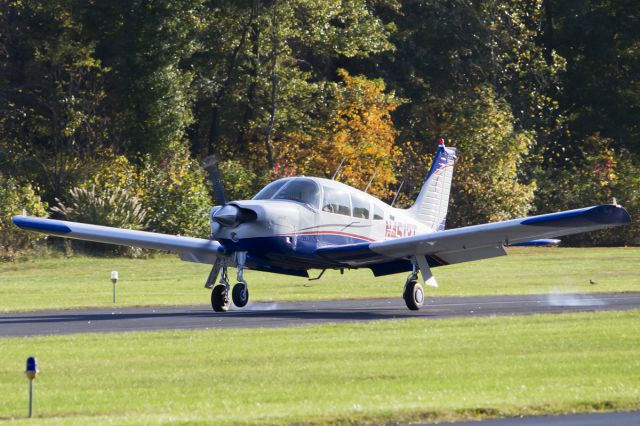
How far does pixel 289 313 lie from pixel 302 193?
254 cm

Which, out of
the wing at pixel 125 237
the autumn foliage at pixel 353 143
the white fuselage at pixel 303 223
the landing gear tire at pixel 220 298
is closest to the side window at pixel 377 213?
the white fuselage at pixel 303 223

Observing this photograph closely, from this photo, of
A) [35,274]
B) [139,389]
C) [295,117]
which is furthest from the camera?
[295,117]

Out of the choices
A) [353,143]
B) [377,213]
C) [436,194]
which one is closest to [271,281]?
[436,194]

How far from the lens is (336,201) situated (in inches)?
1010

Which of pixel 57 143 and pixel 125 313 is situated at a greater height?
pixel 57 143

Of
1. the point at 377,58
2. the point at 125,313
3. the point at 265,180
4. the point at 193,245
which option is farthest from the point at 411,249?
the point at 377,58

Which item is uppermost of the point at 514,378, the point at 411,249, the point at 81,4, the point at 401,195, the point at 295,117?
the point at 81,4

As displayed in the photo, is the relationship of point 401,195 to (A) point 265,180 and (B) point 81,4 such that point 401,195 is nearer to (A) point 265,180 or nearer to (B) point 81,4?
(A) point 265,180

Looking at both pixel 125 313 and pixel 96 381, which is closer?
pixel 96 381

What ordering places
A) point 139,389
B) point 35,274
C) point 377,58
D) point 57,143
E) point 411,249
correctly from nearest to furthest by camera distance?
point 139,389 → point 411,249 → point 35,274 → point 57,143 → point 377,58

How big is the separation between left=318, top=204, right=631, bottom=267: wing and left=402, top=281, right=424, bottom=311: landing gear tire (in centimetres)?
66

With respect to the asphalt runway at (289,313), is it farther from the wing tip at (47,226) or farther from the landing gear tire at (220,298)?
the wing tip at (47,226)

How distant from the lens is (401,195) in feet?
185

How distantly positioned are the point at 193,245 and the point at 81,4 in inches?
1144
